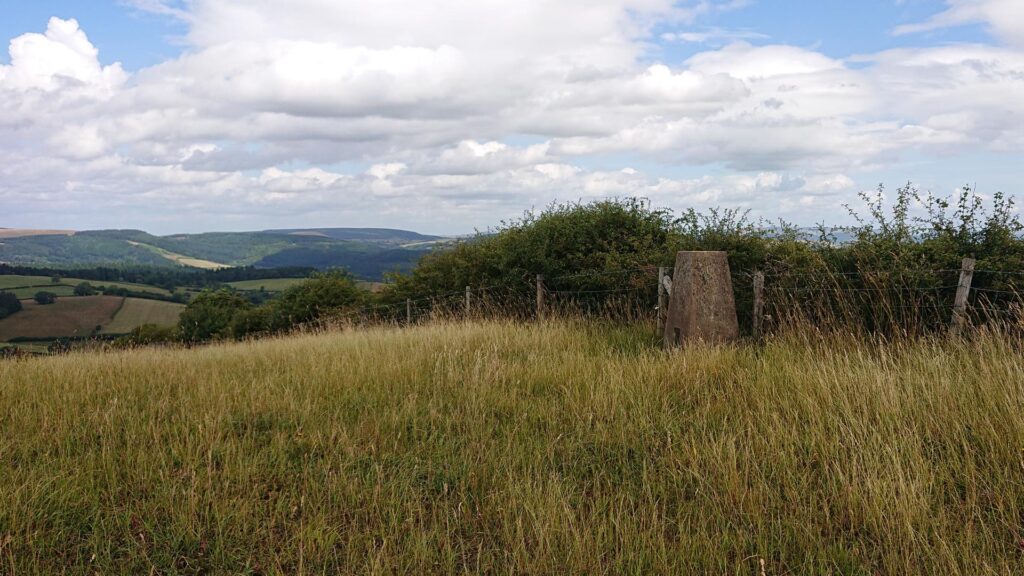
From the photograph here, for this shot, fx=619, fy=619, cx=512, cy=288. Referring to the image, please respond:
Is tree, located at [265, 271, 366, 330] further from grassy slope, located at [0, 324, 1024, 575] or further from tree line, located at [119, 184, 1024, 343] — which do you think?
grassy slope, located at [0, 324, 1024, 575]

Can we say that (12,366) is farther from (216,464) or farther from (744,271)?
(744,271)

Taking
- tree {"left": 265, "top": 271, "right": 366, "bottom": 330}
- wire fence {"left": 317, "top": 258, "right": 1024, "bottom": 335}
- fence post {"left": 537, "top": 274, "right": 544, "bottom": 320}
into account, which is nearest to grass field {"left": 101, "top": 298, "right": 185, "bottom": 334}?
tree {"left": 265, "top": 271, "right": 366, "bottom": 330}

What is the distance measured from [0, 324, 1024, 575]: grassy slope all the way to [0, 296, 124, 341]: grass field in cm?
6909

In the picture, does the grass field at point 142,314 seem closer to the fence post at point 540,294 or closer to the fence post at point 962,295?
the fence post at point 540,294

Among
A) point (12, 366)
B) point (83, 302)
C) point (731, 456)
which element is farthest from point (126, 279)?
point (731, 456)

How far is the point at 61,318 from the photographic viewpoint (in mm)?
72500

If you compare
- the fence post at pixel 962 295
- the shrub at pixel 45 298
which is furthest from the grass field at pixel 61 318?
the fence post at pixel 962 295

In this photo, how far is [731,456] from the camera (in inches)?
154

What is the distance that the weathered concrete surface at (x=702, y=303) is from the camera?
735 cm

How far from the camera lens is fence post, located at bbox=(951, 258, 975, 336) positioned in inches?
284

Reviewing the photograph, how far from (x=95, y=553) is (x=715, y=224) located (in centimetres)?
974

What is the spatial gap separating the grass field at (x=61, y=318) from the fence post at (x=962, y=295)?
71940 mm

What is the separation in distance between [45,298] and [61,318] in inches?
365

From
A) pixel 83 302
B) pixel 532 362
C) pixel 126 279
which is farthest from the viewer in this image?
pixel 126 279
